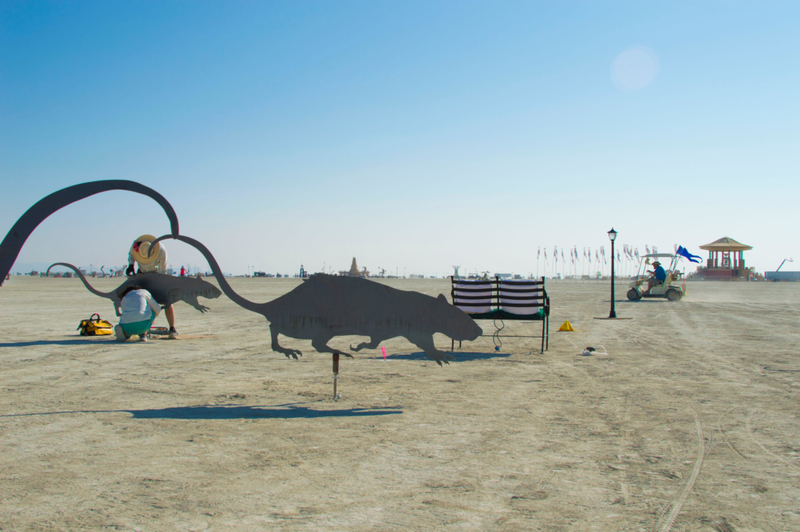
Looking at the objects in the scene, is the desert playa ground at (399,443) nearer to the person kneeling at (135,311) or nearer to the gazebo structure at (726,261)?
the person kneeling at (135,311)

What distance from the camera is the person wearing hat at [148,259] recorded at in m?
11.1

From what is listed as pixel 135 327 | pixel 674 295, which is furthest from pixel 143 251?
pixel 674 295

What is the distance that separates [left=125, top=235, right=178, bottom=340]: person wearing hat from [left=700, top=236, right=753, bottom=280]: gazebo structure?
277 feet

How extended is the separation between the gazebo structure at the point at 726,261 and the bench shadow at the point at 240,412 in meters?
86.7

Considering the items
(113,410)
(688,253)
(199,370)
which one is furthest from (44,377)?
(688,253)

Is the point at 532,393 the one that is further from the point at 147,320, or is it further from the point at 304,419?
the point at 147,320

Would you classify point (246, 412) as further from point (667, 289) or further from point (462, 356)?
point (667, 289)

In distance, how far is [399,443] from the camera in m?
4.43

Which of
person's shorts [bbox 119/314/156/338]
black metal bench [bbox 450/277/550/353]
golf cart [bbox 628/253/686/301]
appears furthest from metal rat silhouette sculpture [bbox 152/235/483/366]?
golf cart [bbox 628/253/686/301]

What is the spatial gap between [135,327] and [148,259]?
139 cm

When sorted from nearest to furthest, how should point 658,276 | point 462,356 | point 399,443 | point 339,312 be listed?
point 399,443
point 339,312
point 462,356
point 658,276

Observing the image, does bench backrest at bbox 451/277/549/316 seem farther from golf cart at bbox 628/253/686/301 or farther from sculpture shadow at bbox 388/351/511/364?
golf cart at bbox 628/253/686/301

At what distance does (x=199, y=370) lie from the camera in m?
7.71

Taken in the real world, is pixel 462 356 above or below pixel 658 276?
below
